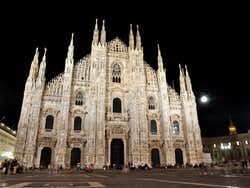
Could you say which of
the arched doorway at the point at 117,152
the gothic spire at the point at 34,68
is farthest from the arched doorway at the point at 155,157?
the gothic spire at the point at 34,68

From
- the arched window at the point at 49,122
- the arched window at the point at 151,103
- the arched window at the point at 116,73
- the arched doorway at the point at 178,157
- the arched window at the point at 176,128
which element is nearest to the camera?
the arched window at the point at 49,122

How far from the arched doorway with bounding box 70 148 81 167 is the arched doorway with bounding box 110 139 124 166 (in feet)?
16.2

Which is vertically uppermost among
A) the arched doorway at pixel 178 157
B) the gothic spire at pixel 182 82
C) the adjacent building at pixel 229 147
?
the gothic spire at pixel 182 82

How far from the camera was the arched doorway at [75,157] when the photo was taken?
3028 cm

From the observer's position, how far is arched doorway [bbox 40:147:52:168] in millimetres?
29095

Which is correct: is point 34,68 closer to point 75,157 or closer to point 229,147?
point 75,157

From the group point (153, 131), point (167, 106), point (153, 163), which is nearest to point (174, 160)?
point (153, 163)

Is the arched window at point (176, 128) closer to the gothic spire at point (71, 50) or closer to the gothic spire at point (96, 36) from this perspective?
the gothic spire at point (96, 36)

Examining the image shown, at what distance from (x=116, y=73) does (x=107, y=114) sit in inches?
315

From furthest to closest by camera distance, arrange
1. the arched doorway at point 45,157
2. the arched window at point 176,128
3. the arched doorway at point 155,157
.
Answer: the arched window at point 176,128 → the arched doorway at point 155,157 → the arched doorway at point 45,157

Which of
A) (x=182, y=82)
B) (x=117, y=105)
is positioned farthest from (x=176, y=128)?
(x=117, y=105)

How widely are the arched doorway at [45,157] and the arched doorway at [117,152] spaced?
9.06 m

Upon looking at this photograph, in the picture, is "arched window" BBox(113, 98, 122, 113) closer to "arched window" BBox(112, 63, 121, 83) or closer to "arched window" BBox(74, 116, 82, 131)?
"arched window" BBox(112, 63, 121, 83)

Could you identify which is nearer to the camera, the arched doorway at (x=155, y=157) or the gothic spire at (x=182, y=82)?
the arched doorway at (x=155, y=157)
